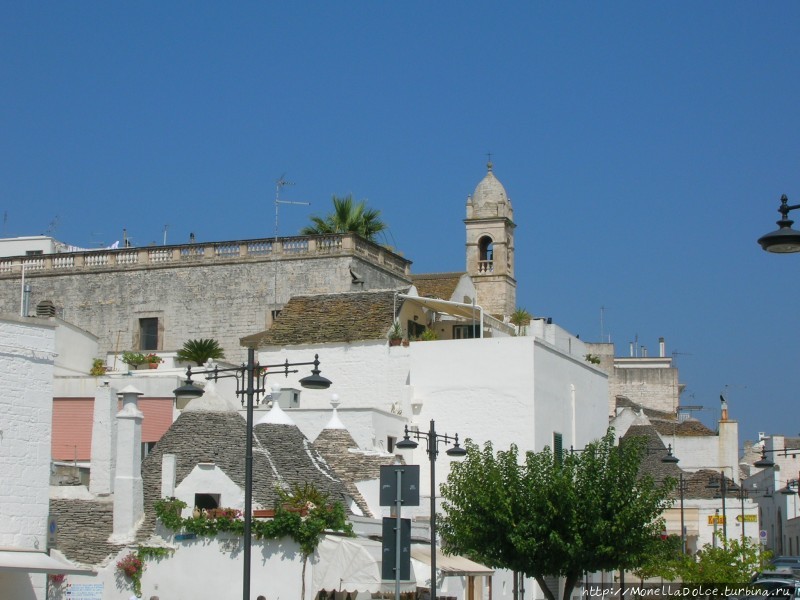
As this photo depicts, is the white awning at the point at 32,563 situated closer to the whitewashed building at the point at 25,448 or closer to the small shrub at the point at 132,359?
the whitewashed building at the point at 25,448

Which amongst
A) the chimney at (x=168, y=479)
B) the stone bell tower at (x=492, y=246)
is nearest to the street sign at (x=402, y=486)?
the chimney at (x=168, y=479)

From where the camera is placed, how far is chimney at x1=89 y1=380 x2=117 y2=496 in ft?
89.3

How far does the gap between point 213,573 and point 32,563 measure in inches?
279

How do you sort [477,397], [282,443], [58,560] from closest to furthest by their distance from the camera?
[58,560] → [282,443] → [477,397]

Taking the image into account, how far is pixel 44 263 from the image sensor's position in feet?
172

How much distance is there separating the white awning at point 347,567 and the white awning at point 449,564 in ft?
4.37

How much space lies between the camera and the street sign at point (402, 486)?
1822cm

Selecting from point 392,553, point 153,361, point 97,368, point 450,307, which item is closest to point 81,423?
point 97,368

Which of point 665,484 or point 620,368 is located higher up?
point 620,368

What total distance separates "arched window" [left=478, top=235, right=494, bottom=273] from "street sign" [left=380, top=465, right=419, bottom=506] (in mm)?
47273

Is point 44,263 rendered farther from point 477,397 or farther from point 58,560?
point 58,560

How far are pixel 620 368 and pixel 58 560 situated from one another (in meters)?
59.3

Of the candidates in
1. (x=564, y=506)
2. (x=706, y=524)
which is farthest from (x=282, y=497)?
(x=706, y=524)

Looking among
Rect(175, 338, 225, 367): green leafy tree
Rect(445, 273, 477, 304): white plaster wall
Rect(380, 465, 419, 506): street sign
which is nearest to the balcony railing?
Rect(445, 273, 477, 304): white plaster wall
